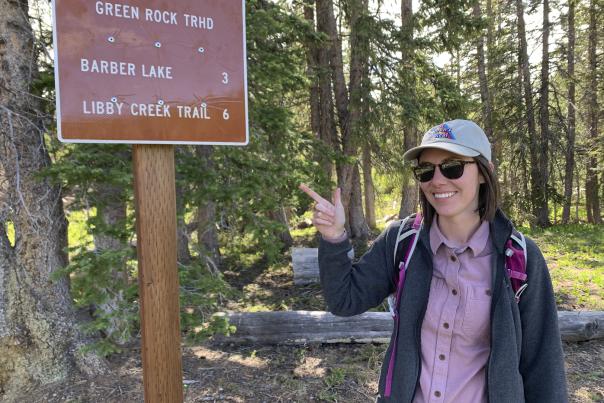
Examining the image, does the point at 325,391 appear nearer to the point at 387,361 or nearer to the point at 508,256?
the point at 387,361

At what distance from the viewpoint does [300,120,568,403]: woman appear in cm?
167

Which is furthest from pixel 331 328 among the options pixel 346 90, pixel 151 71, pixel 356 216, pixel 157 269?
pixel 346 90

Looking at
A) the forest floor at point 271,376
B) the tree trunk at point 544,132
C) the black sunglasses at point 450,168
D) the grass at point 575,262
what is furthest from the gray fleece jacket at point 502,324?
the tree trunk at point 544,132

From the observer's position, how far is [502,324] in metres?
1.63

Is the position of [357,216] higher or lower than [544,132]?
lower

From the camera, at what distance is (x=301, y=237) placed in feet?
44.6

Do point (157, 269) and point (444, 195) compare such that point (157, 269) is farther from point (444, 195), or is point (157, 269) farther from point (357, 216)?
point (357, 216)

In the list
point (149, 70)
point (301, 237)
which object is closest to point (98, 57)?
point (149, 70)

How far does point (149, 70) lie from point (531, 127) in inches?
620

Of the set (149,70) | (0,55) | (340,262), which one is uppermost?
(0,55)

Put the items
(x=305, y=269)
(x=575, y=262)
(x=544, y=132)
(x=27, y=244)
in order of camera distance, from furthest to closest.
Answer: (x=544, y=132), (x=575, y=262), (x=305, y=269), (x=27, y=244)

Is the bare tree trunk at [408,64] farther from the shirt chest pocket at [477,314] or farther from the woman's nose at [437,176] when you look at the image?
the shirt chest pocket at [477,314]

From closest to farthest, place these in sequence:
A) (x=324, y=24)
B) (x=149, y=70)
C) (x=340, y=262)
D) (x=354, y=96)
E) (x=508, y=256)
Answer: (x=508, y=256)
(x=340, y=262)
(x=149, y=70)
(x=354, y=96)
(x=324, y=24)

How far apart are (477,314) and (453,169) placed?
0.59 m
